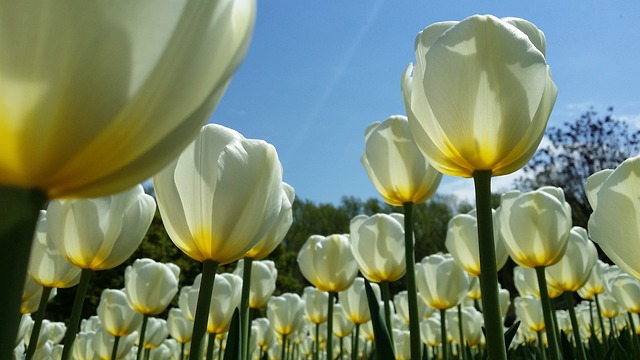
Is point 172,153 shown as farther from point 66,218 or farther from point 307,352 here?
point 307,352

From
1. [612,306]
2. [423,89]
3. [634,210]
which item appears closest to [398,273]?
[634,210]

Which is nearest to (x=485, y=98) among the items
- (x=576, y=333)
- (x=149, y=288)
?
(x=576, y=333)

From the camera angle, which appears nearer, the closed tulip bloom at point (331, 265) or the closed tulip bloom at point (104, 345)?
the closed tulip bloom at point (331, 265)

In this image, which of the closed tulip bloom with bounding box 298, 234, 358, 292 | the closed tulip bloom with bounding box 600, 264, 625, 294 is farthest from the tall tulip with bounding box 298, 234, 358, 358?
the closed tulip bloom with bounding box 600, 264, 625, 294

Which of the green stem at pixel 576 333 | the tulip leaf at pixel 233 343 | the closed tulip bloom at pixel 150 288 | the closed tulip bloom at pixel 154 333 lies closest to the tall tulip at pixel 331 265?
the closed tulip bloom at pixel 150 288

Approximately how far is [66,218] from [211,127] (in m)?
0.61

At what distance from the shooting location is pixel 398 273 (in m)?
2.38

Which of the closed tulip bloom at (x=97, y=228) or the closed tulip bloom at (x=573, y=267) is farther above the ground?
the closed tulip bloom at (x=573, y=267)

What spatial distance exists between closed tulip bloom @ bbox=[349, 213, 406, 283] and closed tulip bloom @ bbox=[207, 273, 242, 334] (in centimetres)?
62

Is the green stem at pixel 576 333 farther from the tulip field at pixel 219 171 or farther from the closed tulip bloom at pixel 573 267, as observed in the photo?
the closed tulip bloom at pixel 573 267

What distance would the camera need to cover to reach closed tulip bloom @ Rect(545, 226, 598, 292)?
2797 millimetres

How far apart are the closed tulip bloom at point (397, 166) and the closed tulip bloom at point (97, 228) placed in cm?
81

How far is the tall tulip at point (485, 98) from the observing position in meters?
1.08

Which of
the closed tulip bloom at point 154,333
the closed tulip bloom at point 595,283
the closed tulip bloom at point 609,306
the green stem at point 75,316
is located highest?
the closed tulip bloom at point 595,283
